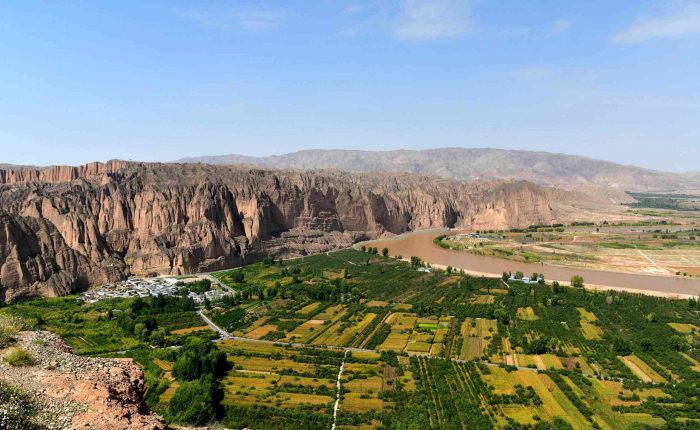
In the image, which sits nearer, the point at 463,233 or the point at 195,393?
the point at 195,393

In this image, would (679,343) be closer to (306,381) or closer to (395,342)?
(395,342)

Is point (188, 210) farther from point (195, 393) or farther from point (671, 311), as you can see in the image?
point (671, 311)

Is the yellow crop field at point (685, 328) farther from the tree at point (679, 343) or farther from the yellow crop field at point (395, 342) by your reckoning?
the yellow crop field at point (395, 342)

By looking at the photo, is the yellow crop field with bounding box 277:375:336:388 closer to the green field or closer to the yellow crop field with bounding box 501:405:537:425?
the green field

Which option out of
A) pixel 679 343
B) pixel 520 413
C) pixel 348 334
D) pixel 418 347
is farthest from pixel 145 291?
pixel 679 343

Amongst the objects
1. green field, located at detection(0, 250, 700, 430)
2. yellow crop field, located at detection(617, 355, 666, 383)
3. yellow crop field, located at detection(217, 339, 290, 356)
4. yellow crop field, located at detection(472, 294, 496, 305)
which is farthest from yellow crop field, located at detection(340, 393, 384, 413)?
yellow crop field, located at detection(472, 294, 496, 305)

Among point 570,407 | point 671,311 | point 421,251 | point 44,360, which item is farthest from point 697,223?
point 44,360
